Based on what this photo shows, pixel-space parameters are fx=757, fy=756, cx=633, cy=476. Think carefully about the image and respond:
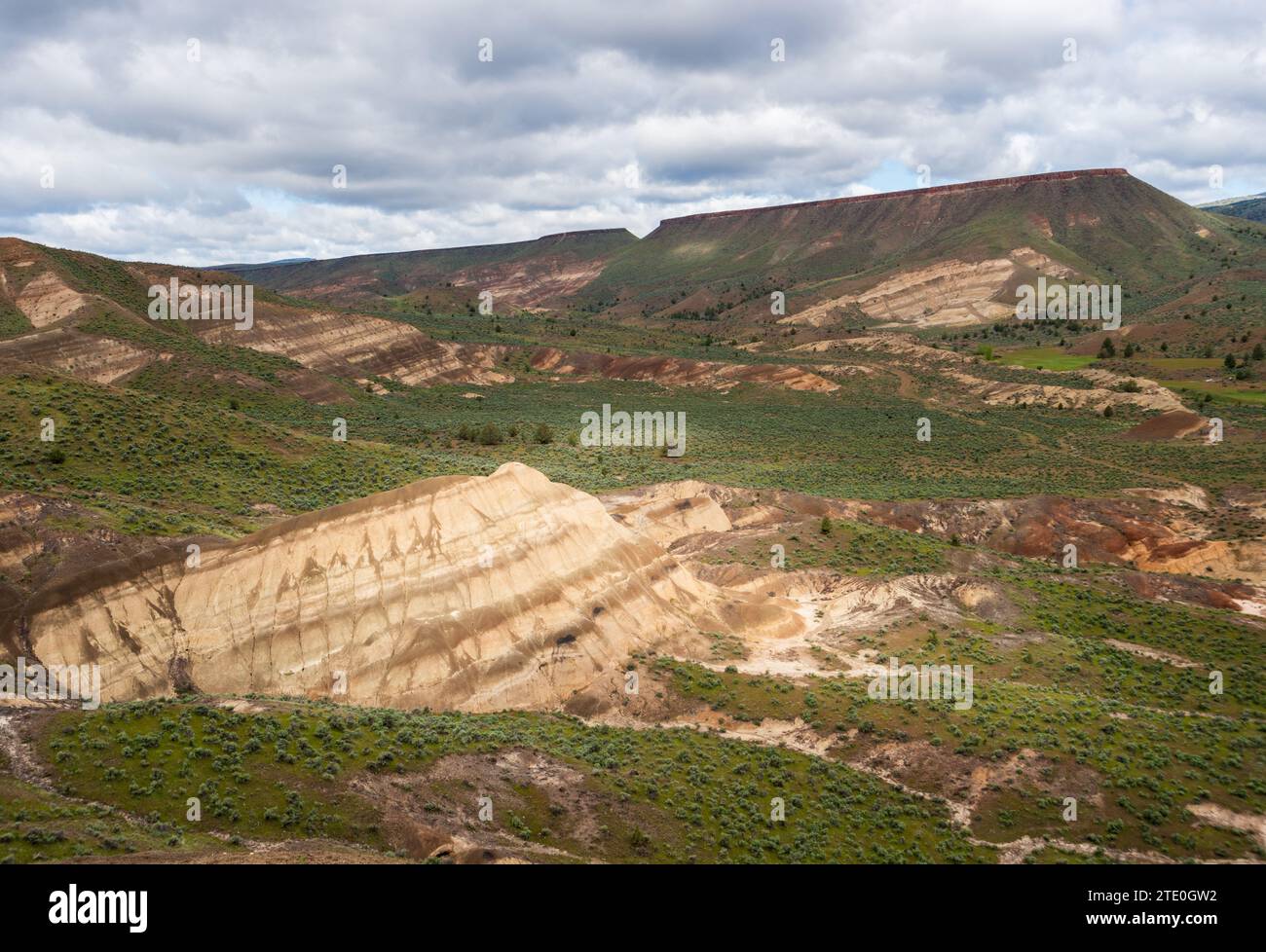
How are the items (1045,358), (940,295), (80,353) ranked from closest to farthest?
1. (80,353)
2. (1045,358)
3. (940,295)

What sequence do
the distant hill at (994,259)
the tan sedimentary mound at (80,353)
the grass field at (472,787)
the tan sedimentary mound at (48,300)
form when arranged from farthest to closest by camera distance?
1. the distant hill at (994,259)
2. the tan sedimentary mound at (48,300)
3. the tan sedimentary mound at (80,353)
4. the grass field at (472,787)

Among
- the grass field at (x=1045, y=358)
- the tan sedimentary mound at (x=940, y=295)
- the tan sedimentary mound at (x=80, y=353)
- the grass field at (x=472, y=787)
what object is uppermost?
the tan sedimentary mound at (x=940, y=295)

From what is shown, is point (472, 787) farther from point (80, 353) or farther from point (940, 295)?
point (940, 295)

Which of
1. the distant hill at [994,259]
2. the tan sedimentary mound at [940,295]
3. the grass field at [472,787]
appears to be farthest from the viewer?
the distant hill at [994,259]

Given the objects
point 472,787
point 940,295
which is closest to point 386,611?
point 472,787

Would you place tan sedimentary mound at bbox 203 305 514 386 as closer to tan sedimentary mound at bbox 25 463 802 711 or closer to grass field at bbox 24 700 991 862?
tan sedimentary mound at bbox 25 463 802 711

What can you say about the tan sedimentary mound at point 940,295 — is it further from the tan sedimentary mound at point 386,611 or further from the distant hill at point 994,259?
the tan sedimentary mound at point 386,611

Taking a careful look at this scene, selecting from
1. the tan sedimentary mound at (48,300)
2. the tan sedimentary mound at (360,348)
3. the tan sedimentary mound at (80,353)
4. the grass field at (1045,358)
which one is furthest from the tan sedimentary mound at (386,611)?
the grass field at (1045,358)

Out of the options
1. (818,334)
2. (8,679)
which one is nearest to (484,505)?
(8,679)
